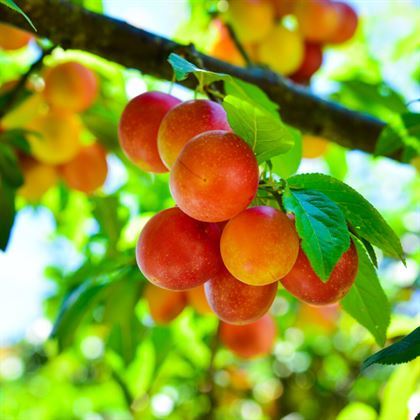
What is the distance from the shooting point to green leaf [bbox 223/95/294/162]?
1.89 ft

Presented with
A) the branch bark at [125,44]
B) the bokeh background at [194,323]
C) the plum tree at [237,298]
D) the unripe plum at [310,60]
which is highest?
the plum tree at [237,298]

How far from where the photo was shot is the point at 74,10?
0.86m

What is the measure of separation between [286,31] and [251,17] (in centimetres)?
8

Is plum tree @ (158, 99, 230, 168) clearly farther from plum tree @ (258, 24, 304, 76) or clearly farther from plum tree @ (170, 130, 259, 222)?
plum tree @ (258, 24, 304, 76)

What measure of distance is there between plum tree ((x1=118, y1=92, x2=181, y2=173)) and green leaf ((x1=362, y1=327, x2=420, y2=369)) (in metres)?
0.28

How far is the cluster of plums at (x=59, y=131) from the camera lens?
1100 mm

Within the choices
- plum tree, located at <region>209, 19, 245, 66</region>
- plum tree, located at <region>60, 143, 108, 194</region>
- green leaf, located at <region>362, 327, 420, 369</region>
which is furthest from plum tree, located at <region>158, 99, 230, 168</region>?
plum tree, located at <region>209, 19, 245, 66</region>

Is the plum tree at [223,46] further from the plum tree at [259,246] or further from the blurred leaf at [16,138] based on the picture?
the plum tree at [259,246]

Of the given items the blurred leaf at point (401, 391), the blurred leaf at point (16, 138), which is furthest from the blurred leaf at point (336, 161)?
the blurred leaf at point (16, 138)

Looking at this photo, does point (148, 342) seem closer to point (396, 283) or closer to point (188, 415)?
point (188, 415)

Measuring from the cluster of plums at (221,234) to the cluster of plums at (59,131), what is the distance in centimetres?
51

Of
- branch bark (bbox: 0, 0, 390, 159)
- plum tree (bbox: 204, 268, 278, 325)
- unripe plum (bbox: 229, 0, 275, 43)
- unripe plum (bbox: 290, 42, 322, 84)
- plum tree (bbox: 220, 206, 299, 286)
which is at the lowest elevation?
unripe plum (bbox: 290, 42, 322, 84)

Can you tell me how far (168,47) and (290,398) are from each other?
4.46 feet

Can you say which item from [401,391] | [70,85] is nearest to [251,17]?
[70,85]
